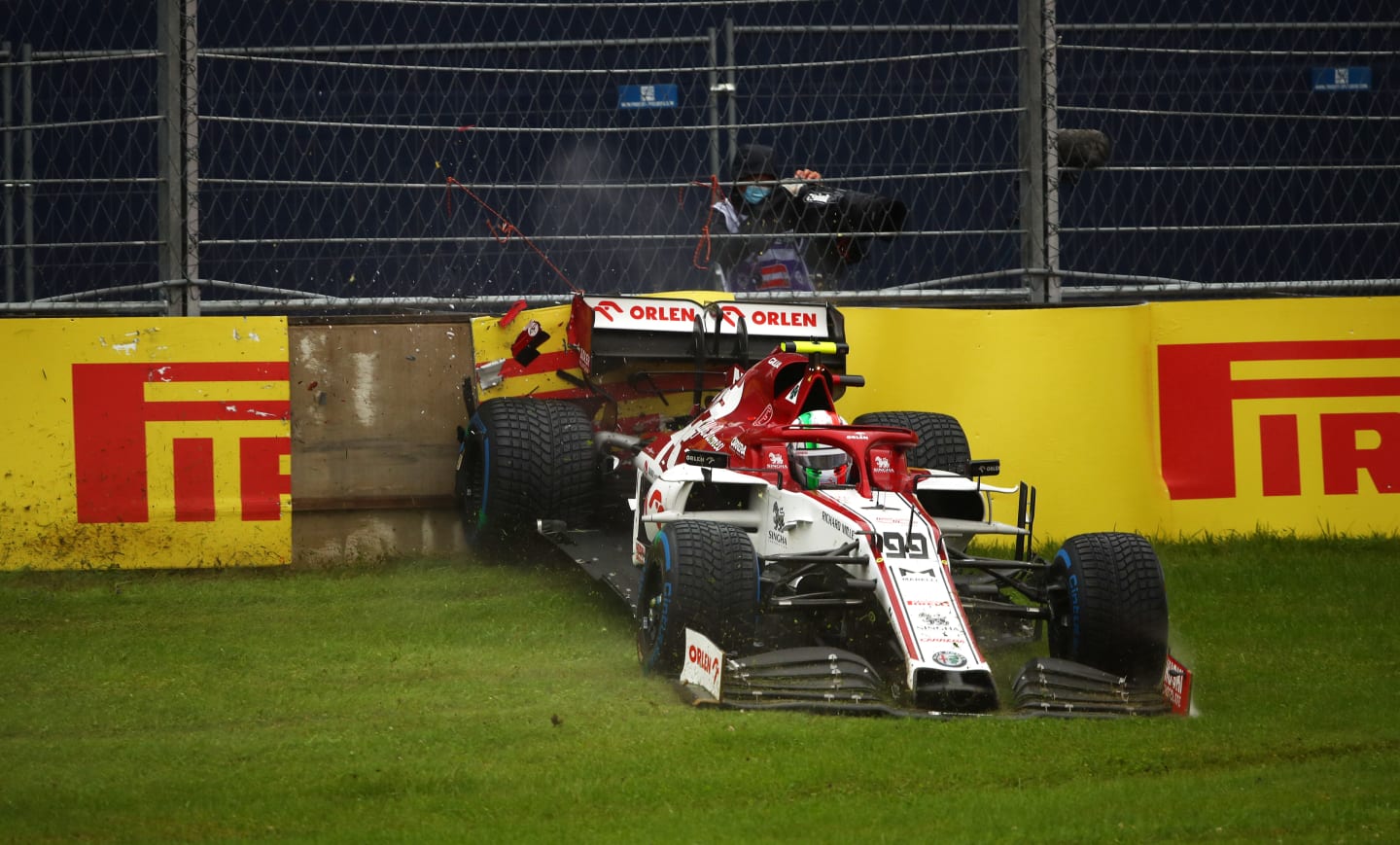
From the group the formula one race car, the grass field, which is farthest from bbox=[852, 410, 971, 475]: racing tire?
the grass field

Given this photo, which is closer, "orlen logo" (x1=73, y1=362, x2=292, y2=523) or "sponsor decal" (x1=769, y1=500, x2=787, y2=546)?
"sponsor decal" (x1=769, y1=500, x2=787, y2=546)

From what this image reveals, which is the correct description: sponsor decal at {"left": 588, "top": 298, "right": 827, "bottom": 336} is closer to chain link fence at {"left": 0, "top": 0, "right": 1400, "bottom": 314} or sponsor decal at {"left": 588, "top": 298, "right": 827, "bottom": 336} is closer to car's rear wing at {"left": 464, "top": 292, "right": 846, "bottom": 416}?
car's rear wing at {"left": 464, "top": 292, "right": 846, "bottom": 416}

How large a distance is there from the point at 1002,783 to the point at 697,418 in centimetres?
342

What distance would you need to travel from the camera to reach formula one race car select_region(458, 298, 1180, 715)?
5.90 meters

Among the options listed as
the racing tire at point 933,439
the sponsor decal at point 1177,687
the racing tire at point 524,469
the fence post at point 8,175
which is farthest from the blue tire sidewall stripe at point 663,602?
the fence post at point 8,175

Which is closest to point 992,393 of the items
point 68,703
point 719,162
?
point 719,162

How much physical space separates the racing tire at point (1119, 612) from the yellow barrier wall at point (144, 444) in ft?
14.5

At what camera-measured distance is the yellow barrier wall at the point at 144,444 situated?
8.67 meters

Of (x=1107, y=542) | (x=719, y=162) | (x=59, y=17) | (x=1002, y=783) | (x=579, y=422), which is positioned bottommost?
(x=1002, y=783)

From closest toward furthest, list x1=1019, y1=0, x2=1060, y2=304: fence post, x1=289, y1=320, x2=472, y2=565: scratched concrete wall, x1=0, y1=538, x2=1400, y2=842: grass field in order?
x1=0, y1=538, x2=1400, y2=842: grass field → x1=289, y1=320, x2=472, y2=565: scratched concrete wall → x1=1019, y1=0, x2=1060, y2=304: fence post

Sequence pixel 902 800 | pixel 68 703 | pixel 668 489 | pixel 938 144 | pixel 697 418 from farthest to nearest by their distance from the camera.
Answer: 1. pixel 938 144
2. pixel 697 418
3. pixel 668 489
4. pixel 68 703
5. pixel 902 800

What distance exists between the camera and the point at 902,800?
15.3 feet

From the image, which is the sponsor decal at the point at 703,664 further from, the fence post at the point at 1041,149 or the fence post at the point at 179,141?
the fence post at the point at 179,141

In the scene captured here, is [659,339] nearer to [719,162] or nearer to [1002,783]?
[719,162]
